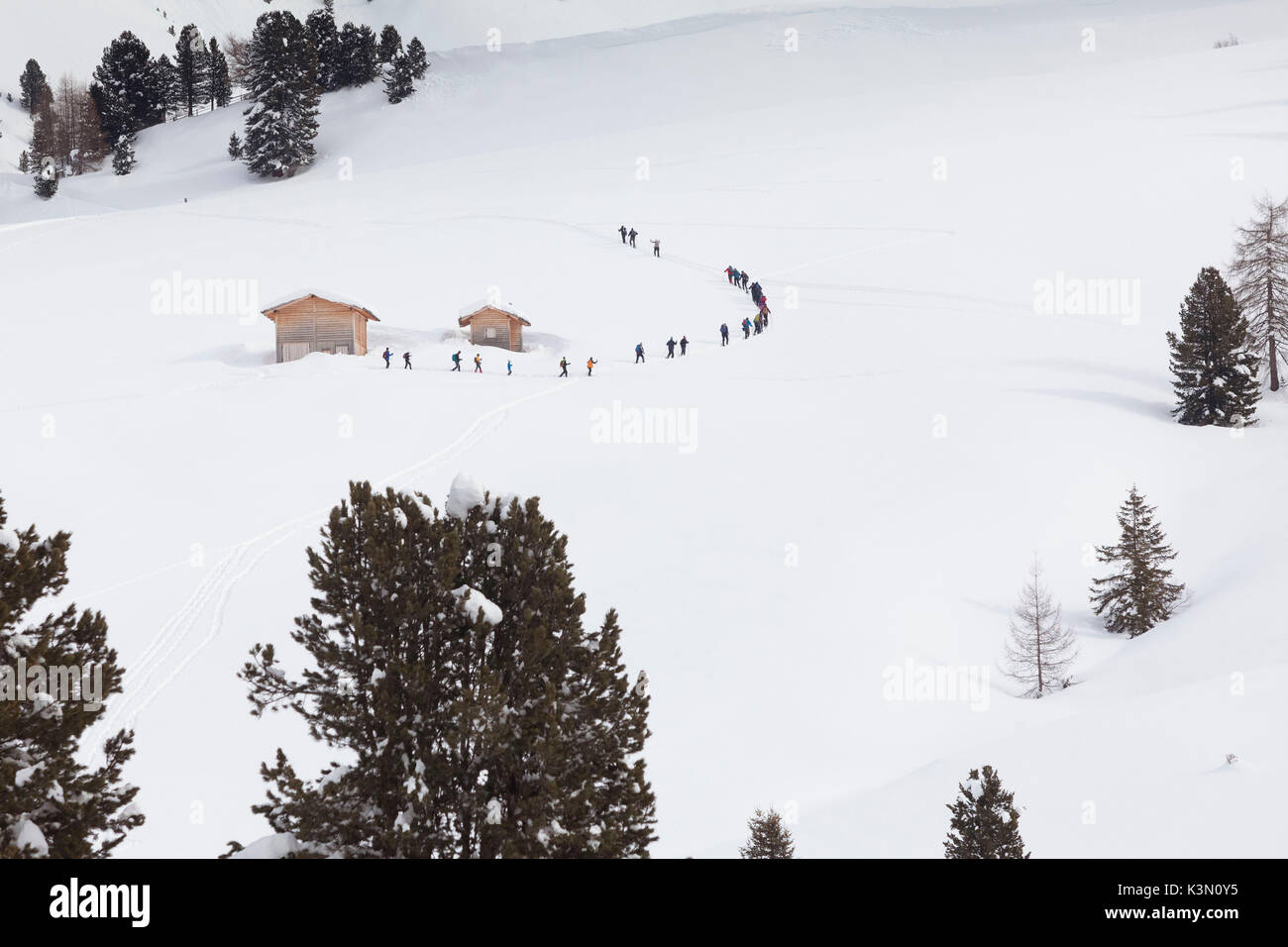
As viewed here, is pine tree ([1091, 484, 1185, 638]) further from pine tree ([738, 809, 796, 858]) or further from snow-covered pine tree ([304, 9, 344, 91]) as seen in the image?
snow-covered pine tree ([304, 9, 344, 91])

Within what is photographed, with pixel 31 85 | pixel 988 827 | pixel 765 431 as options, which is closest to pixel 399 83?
pixel 31 85

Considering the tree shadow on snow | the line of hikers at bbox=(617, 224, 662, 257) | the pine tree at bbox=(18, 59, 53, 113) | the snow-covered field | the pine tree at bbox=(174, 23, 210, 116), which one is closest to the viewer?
the snow-covered field

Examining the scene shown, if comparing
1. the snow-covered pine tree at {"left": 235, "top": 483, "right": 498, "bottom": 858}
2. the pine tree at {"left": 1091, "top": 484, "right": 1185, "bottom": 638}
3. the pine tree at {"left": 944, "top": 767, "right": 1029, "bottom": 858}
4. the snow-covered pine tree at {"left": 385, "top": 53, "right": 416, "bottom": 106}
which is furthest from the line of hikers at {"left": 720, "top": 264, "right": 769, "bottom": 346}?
the snow-covered pine tree at {"left": 385, "top": 53, "right": 416, "bottom": 106}

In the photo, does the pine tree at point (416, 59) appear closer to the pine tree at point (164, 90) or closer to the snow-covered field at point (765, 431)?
the snow-covered field at point (765, 431)

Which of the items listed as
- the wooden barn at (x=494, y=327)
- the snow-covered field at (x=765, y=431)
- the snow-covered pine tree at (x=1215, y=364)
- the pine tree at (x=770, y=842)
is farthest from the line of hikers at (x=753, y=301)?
the pine tree at (x=770, y=842)

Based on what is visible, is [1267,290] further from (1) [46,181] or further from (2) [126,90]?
(2) [126,90]

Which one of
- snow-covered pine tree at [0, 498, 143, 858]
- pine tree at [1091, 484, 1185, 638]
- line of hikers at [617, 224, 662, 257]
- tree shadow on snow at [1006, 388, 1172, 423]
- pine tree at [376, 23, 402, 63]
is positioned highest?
pine tree at [376, 23, 402, 63]

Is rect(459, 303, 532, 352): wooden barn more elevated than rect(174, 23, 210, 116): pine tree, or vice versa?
rect(174, 23, 210, 116): pine tree

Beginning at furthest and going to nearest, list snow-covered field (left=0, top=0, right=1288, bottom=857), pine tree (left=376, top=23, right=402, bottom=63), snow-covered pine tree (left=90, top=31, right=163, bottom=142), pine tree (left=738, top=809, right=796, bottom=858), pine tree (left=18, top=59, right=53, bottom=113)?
pine tree (left=18, top=59, right=53, bottom=113) → pine tree (left=376, top=23, right=402, bottom=63) → snow-covered pine tree (left=90, top=31, right=163, bottom=142) → snow-covered field (left=0, top=0, right=1288, bottom=857) → pine tree (left=738, top=809, right=796, bottom=858)
